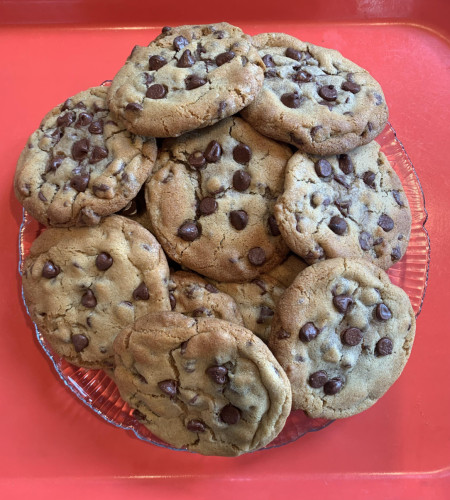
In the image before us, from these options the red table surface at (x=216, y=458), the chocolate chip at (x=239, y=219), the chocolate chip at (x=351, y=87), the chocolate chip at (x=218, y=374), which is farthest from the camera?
the red table surface at (x=216, y=458)

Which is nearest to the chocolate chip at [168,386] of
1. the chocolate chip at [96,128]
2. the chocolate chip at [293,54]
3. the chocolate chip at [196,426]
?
the chocolate chip at [196,426]

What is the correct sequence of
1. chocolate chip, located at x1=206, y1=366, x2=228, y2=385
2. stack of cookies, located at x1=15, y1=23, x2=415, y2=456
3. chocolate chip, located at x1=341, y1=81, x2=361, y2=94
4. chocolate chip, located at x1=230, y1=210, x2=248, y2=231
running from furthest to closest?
1. chocolate chip, located at x1=341, y1=81, x2=361, y2=94
2. chocolate chip, located at x1=230, y1=210, x2=248, y2=231
3. stack of cookies, located at x1=15, y1=23, x2=415, y2=456
4. chocolate chip, located at x1=206, y1=366, x2=228, y2=385

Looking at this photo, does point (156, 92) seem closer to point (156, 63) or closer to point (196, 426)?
point (156, 63)

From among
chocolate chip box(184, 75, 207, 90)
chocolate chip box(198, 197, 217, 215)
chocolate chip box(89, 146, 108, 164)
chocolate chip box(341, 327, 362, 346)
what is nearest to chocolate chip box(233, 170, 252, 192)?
chocolate chip box(198, 197, 217, 215)

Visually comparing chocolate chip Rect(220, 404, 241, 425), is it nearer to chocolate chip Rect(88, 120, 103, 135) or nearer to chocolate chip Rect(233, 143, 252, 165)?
chocolate chip Rect(233, 143, 252, 165)

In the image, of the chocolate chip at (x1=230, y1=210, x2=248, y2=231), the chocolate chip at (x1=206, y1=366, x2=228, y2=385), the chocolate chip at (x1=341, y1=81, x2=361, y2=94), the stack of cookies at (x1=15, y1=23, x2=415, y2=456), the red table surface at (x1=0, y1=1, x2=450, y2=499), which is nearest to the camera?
the chocolate chip at (x1=206, y1=366, x2=228, y2=385)

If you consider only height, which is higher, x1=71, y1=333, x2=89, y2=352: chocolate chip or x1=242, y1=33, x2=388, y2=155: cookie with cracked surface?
x1=242, y1=33, x2=388, y2=155: cookie with cracked surface

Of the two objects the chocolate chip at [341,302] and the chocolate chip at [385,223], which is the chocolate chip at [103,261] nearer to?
the chocolate chip at [341,302]
